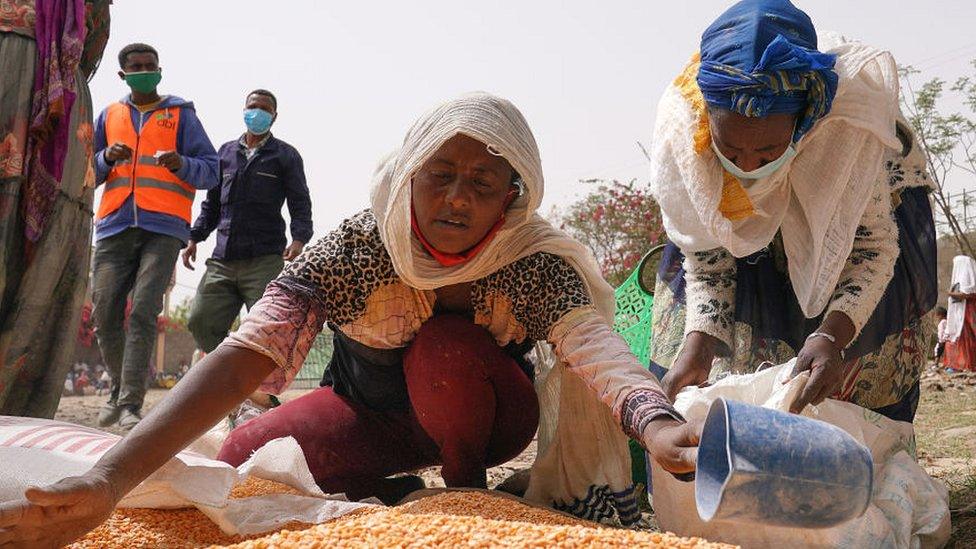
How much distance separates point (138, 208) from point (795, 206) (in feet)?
13.3

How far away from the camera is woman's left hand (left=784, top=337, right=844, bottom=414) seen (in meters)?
2.63

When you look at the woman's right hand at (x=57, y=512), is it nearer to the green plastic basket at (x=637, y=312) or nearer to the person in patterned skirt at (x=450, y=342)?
the person in patterned skirt at (x=450, y=342)

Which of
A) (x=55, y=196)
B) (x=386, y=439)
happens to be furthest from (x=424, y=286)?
(x=55, y=196)

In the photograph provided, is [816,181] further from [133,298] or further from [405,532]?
[133,298]

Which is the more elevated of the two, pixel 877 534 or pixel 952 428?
pixel 877 534

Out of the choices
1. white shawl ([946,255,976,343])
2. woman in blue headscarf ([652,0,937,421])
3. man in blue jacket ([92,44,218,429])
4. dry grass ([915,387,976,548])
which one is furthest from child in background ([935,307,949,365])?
woman in blue headscarf ([652,0,937,421])

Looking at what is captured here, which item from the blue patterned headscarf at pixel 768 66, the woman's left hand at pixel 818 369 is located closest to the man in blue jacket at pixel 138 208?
the blue patterned headscarf at pixel 768 66

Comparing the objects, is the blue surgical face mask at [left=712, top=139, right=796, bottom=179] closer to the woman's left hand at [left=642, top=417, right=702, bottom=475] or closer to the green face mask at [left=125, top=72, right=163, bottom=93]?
the woman's left hand at [left=642, top=417, right=702, bottom=475]

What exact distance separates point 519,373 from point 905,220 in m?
1.43

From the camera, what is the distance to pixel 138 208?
18.7 ft

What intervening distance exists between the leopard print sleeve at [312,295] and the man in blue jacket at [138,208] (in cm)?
299

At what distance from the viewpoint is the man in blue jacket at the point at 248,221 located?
627 centimetres

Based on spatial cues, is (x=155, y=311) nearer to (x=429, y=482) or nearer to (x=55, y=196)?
(x=55, y=196)

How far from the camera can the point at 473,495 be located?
267cm
